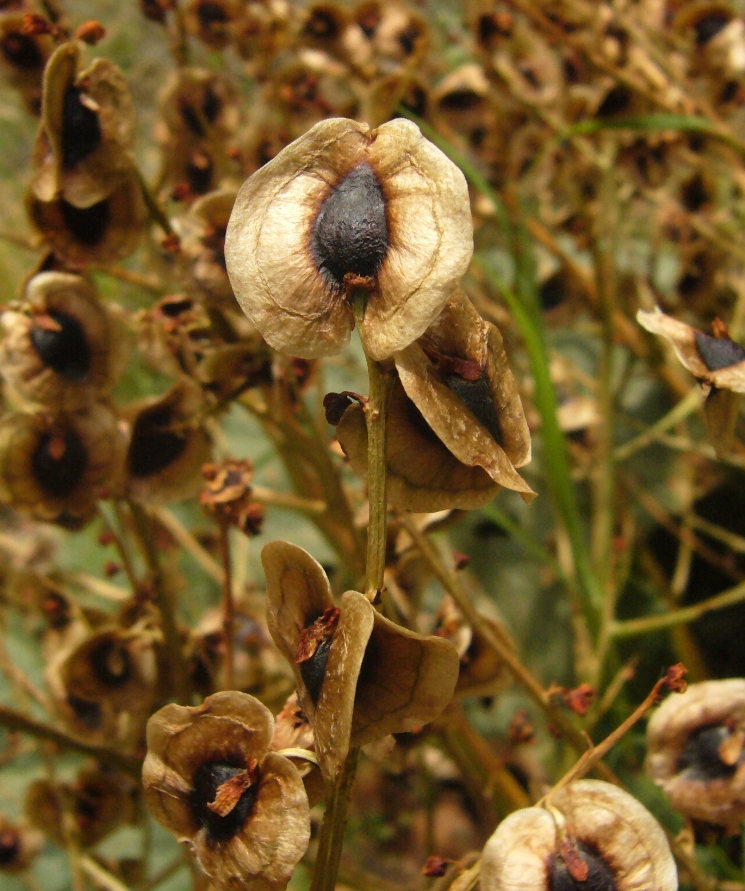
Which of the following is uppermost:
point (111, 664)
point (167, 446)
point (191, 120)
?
point (191, 120)

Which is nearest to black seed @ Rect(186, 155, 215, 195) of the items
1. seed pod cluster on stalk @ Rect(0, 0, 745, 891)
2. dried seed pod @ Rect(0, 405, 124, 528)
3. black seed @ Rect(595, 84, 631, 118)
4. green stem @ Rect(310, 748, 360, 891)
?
seed pod cluster on stalk @ Rect(0, 0, 745, 891)

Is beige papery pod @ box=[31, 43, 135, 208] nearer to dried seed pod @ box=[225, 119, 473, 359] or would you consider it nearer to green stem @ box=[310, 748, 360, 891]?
dried seed pod @ box=[225, 119, 473, 359]

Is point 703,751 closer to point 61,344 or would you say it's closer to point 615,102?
point 61,344

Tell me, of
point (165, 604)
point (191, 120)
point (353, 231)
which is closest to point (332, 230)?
point (353, 231)

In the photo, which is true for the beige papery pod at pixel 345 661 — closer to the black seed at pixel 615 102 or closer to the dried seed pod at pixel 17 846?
the dried seed pod at pixel 17 846

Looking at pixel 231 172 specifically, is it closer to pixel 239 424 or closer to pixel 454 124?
pixel 454 124
